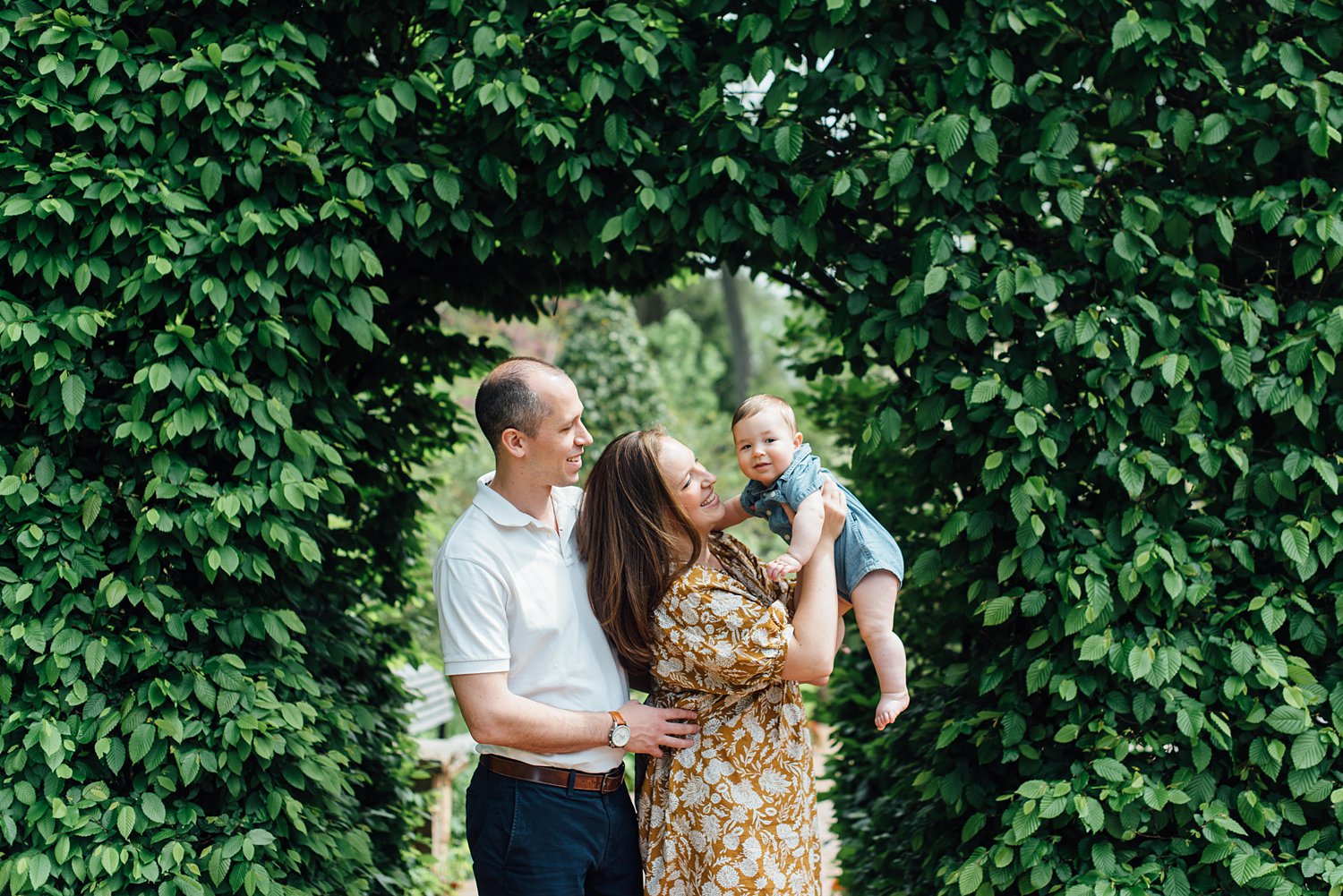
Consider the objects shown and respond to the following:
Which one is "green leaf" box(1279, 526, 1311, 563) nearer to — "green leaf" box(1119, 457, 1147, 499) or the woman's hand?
"green leaf" box(1119, 457, 1147, 499)

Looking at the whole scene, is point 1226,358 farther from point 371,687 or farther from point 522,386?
point 371,687

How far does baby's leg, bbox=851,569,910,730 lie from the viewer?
2.76 meters

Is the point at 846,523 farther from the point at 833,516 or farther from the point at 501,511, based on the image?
the point at 501,511

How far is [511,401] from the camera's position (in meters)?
2.67

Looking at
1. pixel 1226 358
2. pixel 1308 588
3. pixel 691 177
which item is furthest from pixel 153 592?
pixel 1308 588

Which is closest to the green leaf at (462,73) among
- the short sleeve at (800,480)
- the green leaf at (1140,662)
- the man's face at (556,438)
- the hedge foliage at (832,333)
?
the hedge foliage at (832,333)

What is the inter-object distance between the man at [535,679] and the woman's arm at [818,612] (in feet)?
1.05

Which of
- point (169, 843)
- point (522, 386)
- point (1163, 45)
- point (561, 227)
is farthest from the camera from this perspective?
point (561, 227)

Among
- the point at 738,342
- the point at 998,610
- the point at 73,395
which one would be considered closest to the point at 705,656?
the point at 998,610

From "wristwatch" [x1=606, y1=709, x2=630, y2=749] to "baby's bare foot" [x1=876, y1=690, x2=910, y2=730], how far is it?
602 mm

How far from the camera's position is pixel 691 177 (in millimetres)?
3287

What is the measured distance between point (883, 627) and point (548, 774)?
0.88 m

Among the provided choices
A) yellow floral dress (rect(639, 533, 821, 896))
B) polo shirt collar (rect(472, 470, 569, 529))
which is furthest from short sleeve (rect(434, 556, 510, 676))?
yellow floral dress (rect(639, 533, 821, 896))

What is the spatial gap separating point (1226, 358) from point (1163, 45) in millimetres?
899
